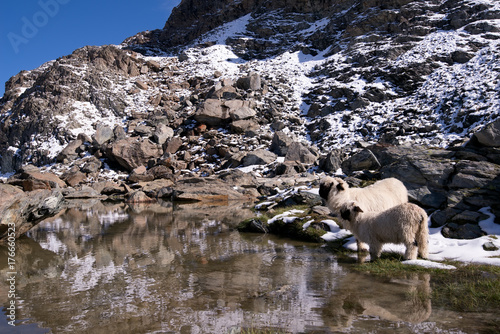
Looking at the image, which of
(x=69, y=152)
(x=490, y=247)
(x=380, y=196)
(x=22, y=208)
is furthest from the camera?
(x=69, y=152)

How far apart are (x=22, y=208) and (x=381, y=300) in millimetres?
9805

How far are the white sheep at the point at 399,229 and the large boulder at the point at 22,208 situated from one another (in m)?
9.33

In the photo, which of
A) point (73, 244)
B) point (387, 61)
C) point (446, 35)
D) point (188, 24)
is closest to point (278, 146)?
point (387, 61)

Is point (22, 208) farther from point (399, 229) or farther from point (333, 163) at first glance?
point (333, 163)

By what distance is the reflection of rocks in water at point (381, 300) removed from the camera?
4023mm

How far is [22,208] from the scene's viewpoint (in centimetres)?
937

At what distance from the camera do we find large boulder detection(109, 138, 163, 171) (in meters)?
35.5

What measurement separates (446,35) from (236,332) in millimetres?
51760

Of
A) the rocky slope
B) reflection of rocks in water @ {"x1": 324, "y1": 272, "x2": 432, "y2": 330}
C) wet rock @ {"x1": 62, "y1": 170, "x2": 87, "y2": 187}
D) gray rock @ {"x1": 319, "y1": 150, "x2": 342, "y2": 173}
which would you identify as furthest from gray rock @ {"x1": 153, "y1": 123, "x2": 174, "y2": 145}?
reflection of rocks in water @ {"x1": 324, "y1": 272, "x2": 432, "y2": 330}

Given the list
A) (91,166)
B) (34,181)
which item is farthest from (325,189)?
(91,166)

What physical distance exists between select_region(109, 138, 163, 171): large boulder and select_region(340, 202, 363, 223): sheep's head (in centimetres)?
3165

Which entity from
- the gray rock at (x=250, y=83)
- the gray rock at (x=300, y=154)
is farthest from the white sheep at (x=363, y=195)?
the gray rock at (x=250, y=83)

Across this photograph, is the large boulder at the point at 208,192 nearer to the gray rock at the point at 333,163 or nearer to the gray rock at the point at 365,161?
the gray rock at the point at 333,163

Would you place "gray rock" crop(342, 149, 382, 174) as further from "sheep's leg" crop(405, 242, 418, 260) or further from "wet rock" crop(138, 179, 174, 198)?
"wet rock" crop(138, 179, 174, 198)
